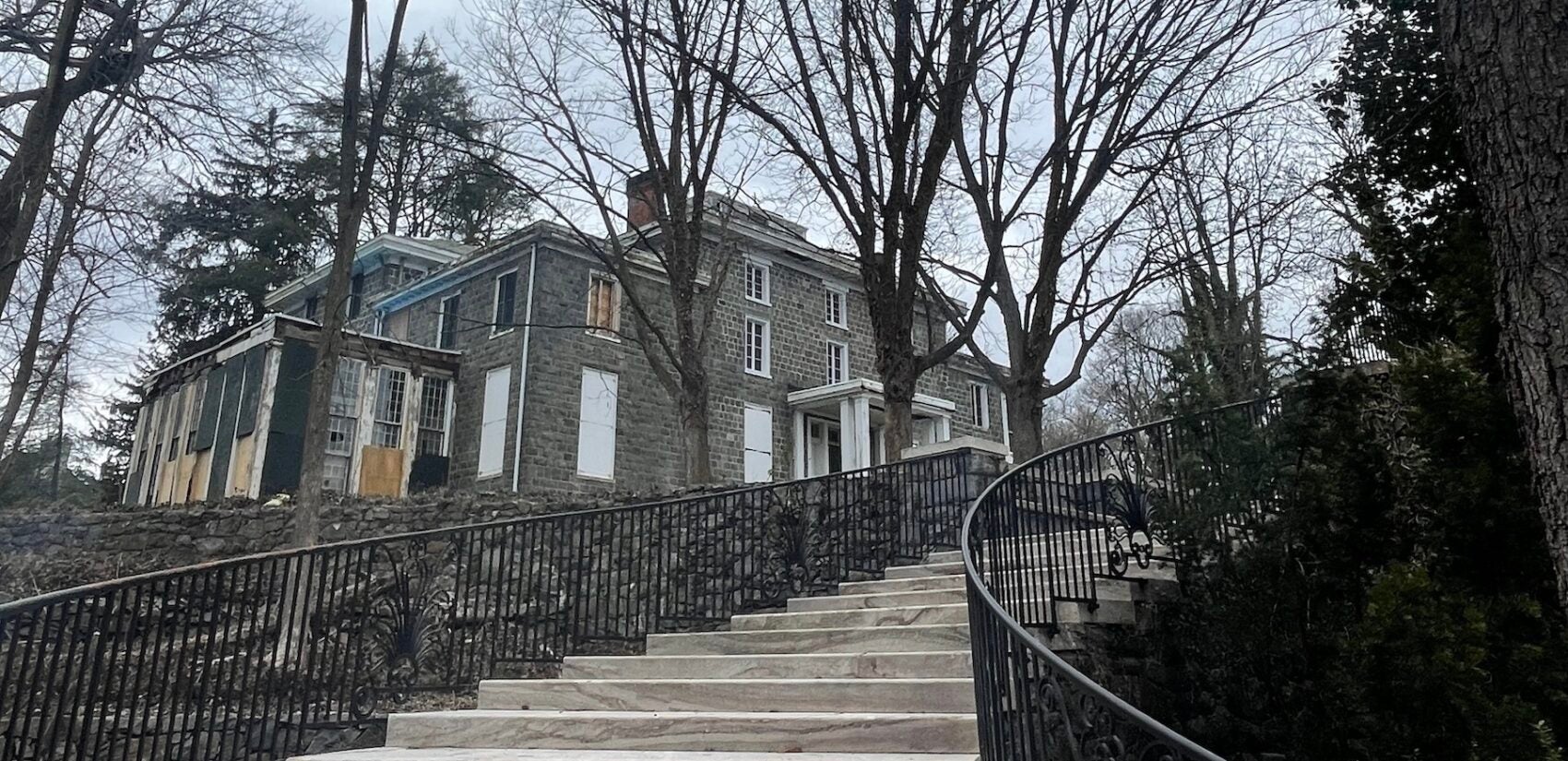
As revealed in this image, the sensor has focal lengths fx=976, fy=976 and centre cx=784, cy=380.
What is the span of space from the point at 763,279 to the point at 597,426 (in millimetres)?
6121

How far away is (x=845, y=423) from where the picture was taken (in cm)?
2206

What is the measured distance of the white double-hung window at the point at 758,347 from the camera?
74.7ft

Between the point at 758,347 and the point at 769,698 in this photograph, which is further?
the point at 758,347

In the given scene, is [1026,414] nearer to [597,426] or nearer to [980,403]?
[597,426]

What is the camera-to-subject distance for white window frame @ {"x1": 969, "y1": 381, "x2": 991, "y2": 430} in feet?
93.2

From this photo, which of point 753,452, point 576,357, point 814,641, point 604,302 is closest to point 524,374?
point 576,357

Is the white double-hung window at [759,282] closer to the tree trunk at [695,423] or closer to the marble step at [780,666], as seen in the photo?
the tree trunk at [695,423]

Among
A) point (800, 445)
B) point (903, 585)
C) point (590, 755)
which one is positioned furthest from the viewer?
point (800, 445)

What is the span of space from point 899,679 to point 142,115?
9.80 m

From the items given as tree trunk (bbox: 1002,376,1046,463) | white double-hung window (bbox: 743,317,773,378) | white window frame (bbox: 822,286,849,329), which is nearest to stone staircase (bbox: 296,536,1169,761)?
tree trunk (bbox: 1002,376,1046,463)

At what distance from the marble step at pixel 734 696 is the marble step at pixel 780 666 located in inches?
8.4

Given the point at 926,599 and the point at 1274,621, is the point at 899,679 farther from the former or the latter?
the point at 1274,621

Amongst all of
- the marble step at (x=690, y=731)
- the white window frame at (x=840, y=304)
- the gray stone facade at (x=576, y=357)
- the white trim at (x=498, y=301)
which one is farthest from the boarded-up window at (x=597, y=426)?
the marble step at (x=690, y=731)

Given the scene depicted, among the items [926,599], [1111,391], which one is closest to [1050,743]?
[926,599]
